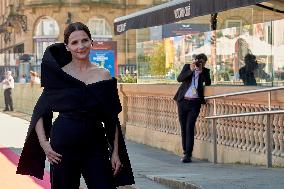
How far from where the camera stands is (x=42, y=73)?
5.50 meters

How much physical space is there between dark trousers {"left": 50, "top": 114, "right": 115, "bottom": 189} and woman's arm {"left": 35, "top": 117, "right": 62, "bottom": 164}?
0.10 feet

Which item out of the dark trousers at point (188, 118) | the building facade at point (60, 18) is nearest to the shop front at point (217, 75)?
the dark trousers at point (188, 118)

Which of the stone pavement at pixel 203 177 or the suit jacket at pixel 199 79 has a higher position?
the suit jacket at pixel 199 79

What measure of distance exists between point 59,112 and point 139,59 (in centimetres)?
1467

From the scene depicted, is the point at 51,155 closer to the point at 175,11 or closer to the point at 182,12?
the point at 182,12

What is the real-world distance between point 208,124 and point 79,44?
841cm

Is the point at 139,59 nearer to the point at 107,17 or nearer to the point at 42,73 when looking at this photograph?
the point at 42,73

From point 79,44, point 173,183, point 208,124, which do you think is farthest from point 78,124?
point 208,124

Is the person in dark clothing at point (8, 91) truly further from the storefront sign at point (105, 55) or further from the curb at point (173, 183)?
the curb at point (173, 183)

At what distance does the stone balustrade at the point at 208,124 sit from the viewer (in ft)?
36.1

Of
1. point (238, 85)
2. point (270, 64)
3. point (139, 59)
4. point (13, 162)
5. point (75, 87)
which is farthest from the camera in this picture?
point (139, 59)

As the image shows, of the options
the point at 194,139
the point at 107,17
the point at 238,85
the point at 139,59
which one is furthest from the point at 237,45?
the point at 107,17

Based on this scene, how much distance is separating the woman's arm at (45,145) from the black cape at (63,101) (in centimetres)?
4

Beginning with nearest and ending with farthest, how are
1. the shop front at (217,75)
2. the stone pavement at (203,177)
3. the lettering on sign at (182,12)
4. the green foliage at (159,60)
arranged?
1. the stone pavement at (203,177)
2. the shop front at (217,75)
3. the lettering on sign at (182,12)
4. the green foliage at (159,60)
